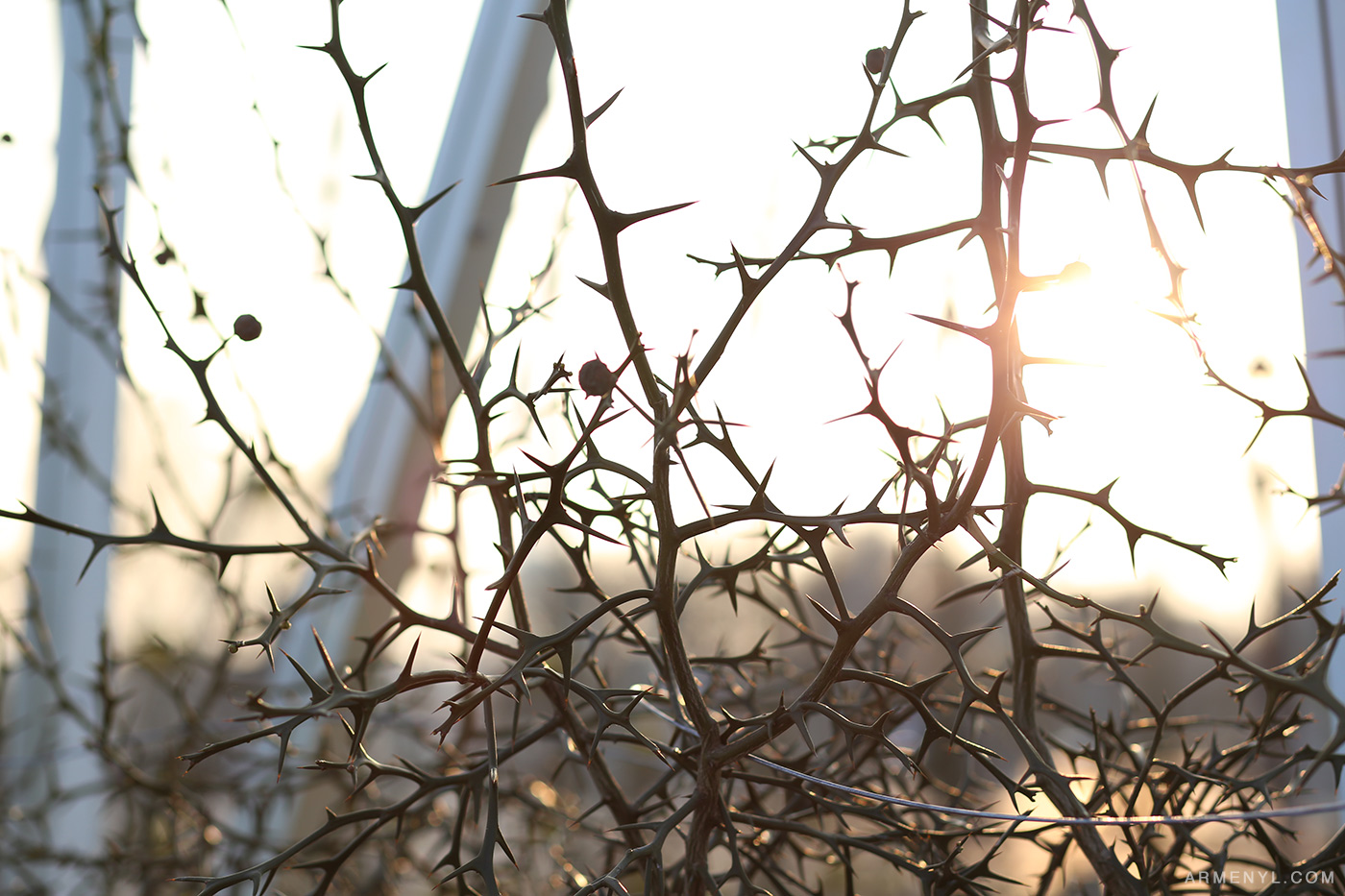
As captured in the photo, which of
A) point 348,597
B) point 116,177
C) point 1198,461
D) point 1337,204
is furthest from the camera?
point 348,597

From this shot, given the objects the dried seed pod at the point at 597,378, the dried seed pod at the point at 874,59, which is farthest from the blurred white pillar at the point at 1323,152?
the dried seed pod at the point at 597,378

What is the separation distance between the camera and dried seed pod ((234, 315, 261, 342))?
42 cm

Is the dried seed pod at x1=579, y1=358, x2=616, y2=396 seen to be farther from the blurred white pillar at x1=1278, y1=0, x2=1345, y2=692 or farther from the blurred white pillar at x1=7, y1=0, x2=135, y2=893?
the blurred white pillar at x1=7, y1=0, x2=135, y2=893

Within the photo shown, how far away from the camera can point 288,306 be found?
1.24 m

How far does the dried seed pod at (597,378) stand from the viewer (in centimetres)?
30

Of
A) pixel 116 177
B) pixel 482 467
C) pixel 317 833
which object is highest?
pixel 116 177

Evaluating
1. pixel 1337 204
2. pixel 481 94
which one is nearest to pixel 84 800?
pixel 481 94

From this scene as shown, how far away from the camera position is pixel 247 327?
42cm

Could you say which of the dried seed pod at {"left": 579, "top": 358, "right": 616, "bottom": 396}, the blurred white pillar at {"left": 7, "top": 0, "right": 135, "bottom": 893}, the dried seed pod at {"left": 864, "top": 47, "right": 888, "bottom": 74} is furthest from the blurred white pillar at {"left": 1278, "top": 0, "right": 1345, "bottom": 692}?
the blurred white pillar at {"left": 7, "top": 0, "right": 135, "bottom": 893}

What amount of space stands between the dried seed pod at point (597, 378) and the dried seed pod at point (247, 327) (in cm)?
20

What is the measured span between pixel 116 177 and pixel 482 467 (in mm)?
1125

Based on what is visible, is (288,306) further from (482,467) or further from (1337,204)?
(1337,204)

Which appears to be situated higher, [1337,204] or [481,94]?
[481,94]

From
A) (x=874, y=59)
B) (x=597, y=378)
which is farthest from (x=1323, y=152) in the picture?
(x=597, y=378)
